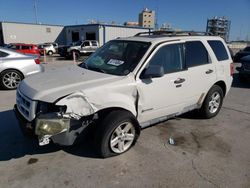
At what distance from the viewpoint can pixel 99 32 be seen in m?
32.5

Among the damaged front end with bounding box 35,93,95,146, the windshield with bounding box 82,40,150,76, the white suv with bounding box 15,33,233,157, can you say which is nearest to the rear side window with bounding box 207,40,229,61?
the white suv with bounding box 15,33,233,157

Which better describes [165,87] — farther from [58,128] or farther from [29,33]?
[29,33]

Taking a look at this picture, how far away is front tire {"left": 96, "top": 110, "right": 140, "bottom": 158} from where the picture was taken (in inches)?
122

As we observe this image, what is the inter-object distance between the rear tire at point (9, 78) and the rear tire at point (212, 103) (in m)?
5.94

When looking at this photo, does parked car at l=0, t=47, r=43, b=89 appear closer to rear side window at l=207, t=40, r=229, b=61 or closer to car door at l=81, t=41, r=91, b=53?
rear side window at l=207, t=40, r=229, b=61

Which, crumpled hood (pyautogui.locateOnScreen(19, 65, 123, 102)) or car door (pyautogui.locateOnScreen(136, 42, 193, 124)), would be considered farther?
car door (pyautogui.locateOnScreen(136, 42, 193, 124))

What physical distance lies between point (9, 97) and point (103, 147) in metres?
4.55

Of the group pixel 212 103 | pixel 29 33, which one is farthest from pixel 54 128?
pixel 29 33

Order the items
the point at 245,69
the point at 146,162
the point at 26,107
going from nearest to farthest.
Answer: the point at 26,107 → the point at 146,162 → the point at 245,69

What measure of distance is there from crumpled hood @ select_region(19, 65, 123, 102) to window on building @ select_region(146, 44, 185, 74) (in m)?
0.80

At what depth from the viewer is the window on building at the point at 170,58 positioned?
12.1 feet

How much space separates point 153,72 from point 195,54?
139cm

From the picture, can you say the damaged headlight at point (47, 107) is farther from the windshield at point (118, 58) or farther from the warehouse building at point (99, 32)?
the warehouse building at point (99, 32)

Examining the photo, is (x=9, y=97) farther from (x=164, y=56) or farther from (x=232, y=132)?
(x=232, y=132)
